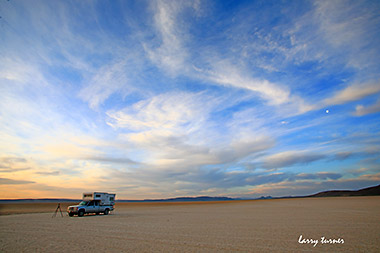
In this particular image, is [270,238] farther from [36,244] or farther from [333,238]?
[36,244]

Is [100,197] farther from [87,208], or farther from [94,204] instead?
[87,208]

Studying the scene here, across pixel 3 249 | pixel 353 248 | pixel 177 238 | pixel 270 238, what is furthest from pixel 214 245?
pixel 3 249

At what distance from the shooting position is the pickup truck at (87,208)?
29.4 m

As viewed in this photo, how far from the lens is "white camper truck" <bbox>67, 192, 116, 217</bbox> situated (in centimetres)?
2956

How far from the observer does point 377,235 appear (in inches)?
507

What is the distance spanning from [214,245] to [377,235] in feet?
30.2
